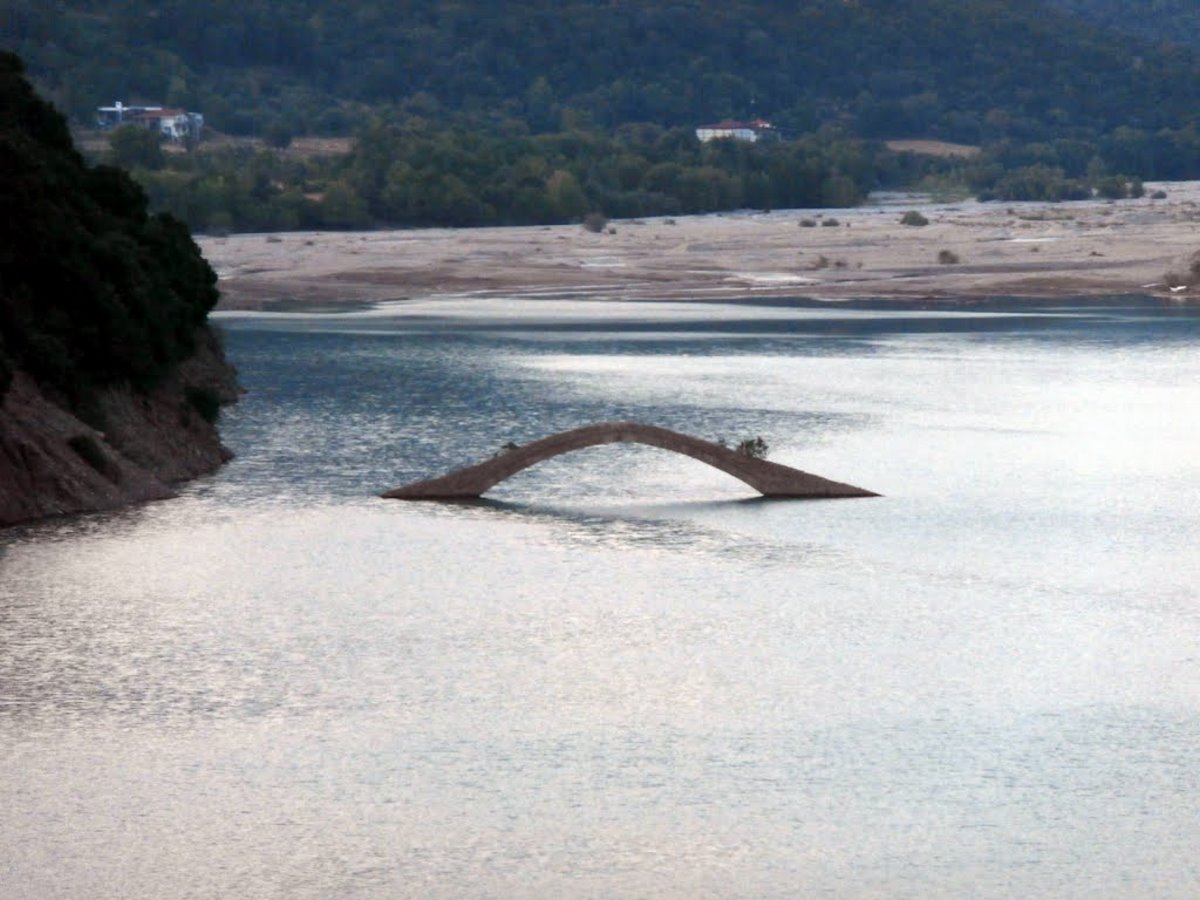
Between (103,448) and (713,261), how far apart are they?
77958 mm

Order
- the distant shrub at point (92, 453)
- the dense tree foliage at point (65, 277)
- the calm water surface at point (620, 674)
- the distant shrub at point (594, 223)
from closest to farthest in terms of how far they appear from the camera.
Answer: the calm water surface at point (620, 674) → the distant shrub at point (92, 453) → the dense tree foliage at point (65, 277) → the distant shrub at point (594, 223)

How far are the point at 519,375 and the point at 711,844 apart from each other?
1802 inches

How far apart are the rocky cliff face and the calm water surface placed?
34.9 inches

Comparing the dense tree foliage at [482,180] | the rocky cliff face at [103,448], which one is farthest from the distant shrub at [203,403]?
the dense tree foliage at [482,180]

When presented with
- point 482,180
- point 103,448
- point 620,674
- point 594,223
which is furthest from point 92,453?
point 482,180

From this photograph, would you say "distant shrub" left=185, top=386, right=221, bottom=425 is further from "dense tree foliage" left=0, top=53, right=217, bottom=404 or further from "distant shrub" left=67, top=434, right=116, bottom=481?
"distant shrub" left=67, top=434, right=116, bottom=481

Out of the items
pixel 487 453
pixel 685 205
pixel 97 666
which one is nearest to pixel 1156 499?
pixel 487 453

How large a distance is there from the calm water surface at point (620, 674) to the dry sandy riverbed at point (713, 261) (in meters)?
49.2

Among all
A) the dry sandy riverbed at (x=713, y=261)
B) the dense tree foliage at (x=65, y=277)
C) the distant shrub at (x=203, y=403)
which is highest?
the dense tree foliage at (x=65, y=277)

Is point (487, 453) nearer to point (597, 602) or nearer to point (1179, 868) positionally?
point (597, 602)

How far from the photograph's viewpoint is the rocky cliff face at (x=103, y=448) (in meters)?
41.0

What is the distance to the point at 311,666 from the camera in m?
30.9

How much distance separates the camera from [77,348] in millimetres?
45062

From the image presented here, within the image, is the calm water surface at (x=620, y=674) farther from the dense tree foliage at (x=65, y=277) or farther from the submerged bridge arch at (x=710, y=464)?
the dense tree foliage at (x=65, y=277)
